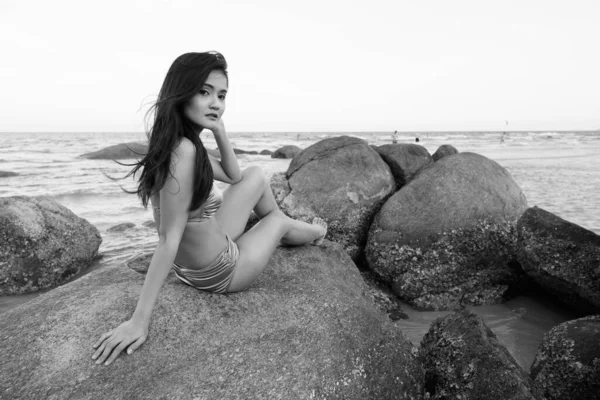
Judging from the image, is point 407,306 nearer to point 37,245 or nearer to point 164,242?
point 164,242

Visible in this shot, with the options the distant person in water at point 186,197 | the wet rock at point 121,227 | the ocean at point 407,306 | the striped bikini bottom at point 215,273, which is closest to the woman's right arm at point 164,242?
the distant person in water at point 186,197

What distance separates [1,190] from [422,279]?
13.5 meters

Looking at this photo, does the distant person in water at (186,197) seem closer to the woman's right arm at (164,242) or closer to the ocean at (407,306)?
the woman's right arm at (164,242)

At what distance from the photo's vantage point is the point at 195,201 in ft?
Result: 8.89

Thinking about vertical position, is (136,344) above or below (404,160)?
below

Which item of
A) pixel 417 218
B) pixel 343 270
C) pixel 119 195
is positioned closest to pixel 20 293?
pixel 343 270

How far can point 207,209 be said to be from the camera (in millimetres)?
2947

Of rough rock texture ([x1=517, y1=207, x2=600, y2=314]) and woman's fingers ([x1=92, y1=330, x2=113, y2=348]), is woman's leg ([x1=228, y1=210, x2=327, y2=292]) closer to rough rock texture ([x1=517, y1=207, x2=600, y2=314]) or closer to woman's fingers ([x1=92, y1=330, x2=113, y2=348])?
woman's fingers ([x1=92, y1=330, x2=113, y2=348])

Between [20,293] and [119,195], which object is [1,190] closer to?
[119,195]

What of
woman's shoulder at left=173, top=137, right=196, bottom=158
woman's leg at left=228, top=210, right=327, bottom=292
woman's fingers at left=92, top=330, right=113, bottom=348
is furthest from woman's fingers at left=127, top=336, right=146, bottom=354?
woman's shoulder at left=173, top=137, right=196, bottom=158

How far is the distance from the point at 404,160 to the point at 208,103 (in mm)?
4604

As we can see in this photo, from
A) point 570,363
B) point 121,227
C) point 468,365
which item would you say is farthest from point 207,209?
point 121,227

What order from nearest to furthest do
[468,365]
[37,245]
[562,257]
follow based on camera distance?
[468,365] < [562,257] < [37,245]

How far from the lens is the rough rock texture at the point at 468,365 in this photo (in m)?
2.74
